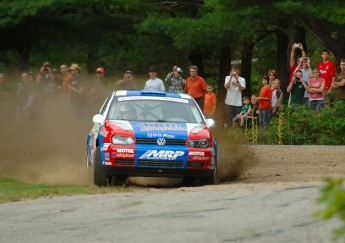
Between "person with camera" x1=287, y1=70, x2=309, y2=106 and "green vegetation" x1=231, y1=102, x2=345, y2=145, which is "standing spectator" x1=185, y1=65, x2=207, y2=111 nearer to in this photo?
"green vegetation" x1=231, y1=102, x2=345, y2=145

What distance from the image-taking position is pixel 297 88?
2373cm

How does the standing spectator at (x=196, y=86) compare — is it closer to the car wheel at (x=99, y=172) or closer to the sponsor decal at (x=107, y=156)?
the car wheel at (x=99, y=172)

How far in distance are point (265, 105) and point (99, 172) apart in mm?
10099

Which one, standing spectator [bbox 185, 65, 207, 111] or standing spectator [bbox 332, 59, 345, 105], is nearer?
standing spectator [bbox 332, 59, 345, 105]

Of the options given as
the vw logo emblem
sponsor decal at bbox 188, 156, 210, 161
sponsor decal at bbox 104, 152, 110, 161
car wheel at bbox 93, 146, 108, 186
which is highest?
the vw logo emblem

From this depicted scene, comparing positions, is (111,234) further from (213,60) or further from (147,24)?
(213,60)

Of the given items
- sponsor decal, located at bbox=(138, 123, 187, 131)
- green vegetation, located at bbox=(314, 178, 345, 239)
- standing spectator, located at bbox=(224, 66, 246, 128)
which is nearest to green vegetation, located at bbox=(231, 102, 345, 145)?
standing spectator, located at bbox=(224, 66, 246, 128)

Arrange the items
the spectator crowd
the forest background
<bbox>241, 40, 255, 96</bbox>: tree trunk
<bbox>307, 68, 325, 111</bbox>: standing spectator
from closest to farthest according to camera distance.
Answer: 1. <bbox>307, 68, 325, 111</bbox>: standing spectator
2. the spectator crowd
3. the forest background
4. <bbox>241, 40, 255, 96</bbox>: tree trunk

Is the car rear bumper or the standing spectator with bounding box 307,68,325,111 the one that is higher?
the standing spectator with bounding box 307,68,325,111

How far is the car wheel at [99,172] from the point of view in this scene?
1464 cm

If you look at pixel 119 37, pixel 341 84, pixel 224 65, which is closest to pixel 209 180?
pixel 341 84

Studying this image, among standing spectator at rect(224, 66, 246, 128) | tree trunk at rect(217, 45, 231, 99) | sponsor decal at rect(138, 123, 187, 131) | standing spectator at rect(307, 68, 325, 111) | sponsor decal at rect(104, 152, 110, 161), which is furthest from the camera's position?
tree trunk at rect(217, 45, 231, 99)

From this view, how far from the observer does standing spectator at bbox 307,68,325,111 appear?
22.7 metres

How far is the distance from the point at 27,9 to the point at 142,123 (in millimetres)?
20979
